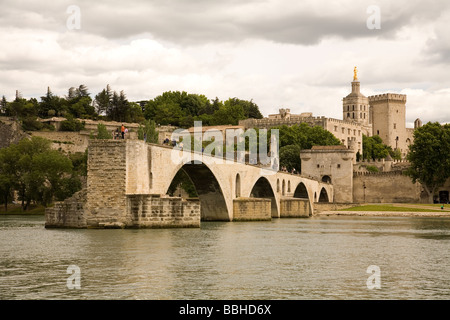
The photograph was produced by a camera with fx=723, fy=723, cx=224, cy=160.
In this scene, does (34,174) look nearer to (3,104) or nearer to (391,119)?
(3,104)

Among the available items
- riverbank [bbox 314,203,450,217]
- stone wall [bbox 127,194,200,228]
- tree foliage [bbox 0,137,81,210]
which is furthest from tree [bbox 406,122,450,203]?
stone wall [bbox 127,194,200,228]

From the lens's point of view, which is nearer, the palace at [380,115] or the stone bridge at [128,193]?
the stone bridge at [128,193]

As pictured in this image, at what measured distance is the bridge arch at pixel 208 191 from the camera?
2030 inches

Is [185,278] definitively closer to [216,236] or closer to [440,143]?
[216,236]

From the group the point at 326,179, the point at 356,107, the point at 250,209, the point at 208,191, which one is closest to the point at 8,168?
the point at 208,191

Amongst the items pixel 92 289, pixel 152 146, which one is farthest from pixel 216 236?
pixel 92 289

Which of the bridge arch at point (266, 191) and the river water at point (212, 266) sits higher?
the bridge arch at point (266, 191)

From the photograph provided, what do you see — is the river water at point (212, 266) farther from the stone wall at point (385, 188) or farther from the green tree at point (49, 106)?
the green tree at point (49, 106)

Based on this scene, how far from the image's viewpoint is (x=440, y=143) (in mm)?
95625

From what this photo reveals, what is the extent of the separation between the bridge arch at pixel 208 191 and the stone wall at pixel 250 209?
1451 mm

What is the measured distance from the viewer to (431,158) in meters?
95.2

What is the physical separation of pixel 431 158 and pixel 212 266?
75.2m

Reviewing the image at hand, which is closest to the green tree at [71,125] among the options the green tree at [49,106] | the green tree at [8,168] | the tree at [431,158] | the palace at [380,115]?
the green tree at [49,106]

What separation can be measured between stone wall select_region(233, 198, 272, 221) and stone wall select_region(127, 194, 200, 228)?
17314mm
